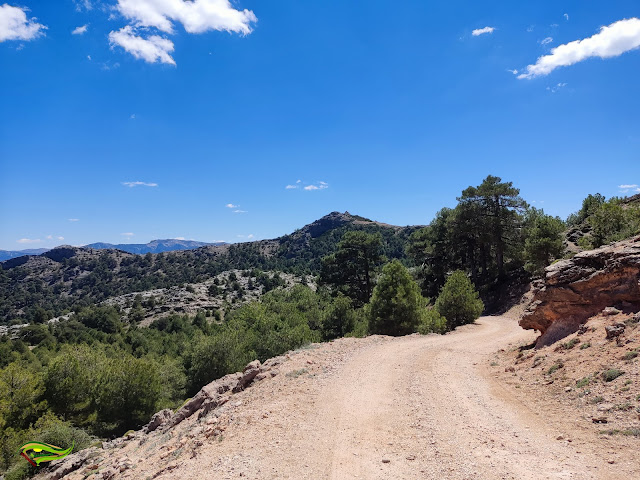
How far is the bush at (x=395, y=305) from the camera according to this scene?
27.9 meters

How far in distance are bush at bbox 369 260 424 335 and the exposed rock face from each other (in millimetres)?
11860

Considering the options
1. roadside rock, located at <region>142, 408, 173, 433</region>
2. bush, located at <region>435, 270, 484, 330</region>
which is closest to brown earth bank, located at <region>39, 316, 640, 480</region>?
roadside rock, located at <region>142, 408, 173, 433</region>

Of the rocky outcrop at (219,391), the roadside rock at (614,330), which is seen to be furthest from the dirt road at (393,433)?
the roadside rock at (614,330)

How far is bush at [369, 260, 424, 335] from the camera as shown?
27.9 m

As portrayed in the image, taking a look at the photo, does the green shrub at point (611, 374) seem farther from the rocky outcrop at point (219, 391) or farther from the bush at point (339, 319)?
the bush at point (339, 319)

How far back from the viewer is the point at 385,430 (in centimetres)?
937

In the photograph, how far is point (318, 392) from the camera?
12.5 m

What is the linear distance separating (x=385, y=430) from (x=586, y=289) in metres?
11.1

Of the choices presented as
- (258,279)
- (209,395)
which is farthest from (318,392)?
(258,279)

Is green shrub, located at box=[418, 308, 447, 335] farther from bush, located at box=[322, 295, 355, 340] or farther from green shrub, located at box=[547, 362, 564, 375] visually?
green shrub, located at box=[547, 362, 564, 375]

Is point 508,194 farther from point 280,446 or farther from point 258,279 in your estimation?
point 258,279

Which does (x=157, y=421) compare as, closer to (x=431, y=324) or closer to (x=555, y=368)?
(x=555, y=368)

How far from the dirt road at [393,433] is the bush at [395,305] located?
497 inches

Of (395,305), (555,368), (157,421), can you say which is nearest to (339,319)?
(395,305)
